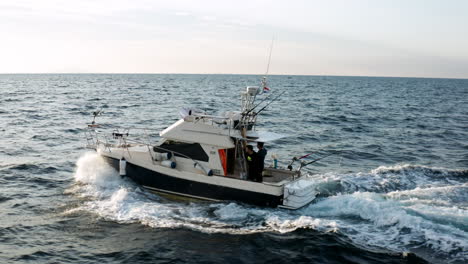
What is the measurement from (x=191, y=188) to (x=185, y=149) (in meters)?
1.23

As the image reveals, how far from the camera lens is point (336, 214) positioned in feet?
40.9

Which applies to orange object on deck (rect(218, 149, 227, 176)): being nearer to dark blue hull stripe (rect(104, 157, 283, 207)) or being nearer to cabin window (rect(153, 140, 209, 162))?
cabin window (rect(153, 140, 209, 162))

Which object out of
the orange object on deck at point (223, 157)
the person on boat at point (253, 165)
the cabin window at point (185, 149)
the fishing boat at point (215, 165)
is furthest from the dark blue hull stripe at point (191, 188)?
the cabin window at point (185, 149)

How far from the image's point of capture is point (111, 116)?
109ft

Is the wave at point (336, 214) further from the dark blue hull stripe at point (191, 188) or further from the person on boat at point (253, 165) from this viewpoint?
the person on boat at point (253, 165)

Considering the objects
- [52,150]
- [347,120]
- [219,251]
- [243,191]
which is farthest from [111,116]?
[219,251]

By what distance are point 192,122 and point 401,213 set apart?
643 centimetres

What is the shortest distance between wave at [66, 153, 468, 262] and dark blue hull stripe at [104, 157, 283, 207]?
0.73 ft

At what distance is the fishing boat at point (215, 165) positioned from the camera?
12.8 metres

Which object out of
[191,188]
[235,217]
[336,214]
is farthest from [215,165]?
[336,214]

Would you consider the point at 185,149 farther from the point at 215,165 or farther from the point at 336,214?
the point at 336,214

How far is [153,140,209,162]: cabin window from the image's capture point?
44.8ft

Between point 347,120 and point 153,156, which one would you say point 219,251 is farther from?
point 347,120

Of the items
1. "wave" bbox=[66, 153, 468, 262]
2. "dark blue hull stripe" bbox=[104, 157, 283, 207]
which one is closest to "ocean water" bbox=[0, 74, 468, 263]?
"wave" bbox=[66, 153, 468, 262]
